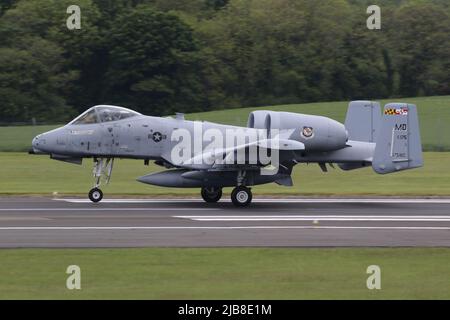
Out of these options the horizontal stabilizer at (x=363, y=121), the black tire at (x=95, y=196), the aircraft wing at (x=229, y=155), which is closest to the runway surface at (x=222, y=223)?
the black tire at (x=95, y=196)

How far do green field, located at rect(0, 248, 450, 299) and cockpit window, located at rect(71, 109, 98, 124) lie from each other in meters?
8.74

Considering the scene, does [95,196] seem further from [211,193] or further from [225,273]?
[225,273]

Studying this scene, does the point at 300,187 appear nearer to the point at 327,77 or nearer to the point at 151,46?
the point at 151,46

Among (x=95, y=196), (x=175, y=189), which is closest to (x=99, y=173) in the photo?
(x=95, y=196)

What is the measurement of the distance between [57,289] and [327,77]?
54.9 metres

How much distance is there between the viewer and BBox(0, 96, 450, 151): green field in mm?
44938

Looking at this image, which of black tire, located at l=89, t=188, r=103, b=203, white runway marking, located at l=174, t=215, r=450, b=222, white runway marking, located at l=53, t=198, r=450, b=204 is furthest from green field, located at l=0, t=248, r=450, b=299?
white runway marking, located at l=53, t=198, r=450, b=204

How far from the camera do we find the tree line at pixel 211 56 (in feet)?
201

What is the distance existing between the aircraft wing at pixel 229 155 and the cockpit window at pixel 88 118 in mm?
2593

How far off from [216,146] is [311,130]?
2467mm

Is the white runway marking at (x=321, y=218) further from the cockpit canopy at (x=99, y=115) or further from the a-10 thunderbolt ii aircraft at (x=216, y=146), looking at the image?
the cockpit canopy at (x=99, y=115)

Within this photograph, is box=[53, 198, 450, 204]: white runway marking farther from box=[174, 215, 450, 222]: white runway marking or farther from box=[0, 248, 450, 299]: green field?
box=[0, 248, 450, 299]: green field

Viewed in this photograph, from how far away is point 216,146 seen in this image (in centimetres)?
2533

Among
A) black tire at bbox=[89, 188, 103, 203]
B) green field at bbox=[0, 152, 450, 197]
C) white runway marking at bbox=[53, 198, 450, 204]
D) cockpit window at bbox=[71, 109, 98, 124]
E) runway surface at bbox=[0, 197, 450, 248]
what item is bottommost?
runway surface at bbox=[0, 197, 450, 248]
